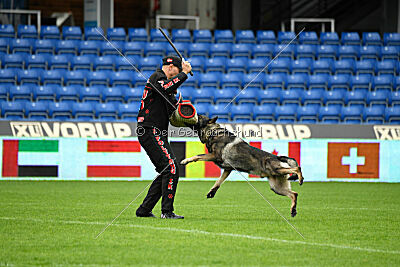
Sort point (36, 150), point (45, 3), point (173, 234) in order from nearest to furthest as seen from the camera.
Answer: point (173, 234)
point (36, 150)
point (45, 3)

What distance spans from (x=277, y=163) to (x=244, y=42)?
13.1 m

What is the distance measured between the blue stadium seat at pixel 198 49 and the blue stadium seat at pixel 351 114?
463 cm

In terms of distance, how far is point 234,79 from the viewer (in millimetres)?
18531

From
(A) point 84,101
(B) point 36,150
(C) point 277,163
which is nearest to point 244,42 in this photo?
(A) point 84,101

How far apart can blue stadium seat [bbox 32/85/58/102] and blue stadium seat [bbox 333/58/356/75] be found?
28.1 feet

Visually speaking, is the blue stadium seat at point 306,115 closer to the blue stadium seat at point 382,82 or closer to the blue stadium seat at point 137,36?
the blue stadium seat at point 382,82

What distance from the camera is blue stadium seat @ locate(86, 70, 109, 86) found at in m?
18.2

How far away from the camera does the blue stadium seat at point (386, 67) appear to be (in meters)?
19.6

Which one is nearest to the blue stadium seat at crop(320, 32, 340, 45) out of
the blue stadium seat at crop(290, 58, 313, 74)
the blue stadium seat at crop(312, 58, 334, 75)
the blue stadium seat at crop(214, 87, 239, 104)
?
the blue stadium seat at crop(312, 58, 334, 75)

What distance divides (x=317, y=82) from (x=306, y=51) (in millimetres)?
1542

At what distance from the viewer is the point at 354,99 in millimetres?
18438

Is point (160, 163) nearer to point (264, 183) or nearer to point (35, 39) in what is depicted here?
point (264, 183)

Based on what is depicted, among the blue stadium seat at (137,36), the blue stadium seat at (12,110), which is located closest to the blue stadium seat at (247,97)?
the blue stadium seat at (137,36)

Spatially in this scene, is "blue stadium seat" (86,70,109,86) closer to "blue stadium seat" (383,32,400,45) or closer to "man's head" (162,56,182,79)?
"blue stadium seat" (383,32,400,45)
